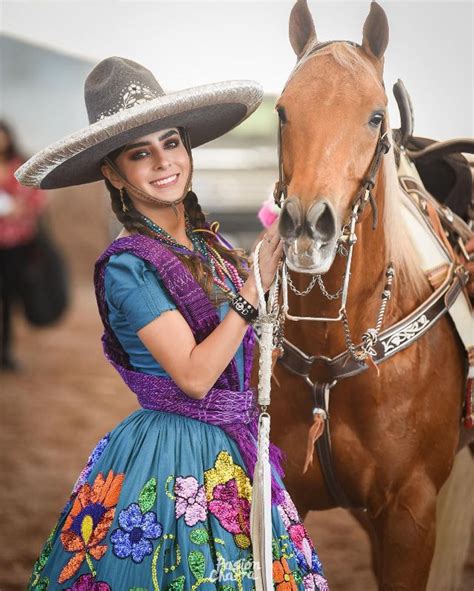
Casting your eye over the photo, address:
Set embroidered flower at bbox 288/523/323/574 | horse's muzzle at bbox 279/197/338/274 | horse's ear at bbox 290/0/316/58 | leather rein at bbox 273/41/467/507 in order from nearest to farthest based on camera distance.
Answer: horse's muzzle at bbox 279/197/338/274 → embroidered flower at bbox 288/523/323/574 → horse's ear at bbox 290/0/316/58 → leather rein at bbox 273/41/467/507

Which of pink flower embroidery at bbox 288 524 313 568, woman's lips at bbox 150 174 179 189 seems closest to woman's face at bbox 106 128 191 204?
woman's lips at bbox 150 174 179 189

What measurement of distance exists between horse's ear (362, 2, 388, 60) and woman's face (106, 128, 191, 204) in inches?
20.3

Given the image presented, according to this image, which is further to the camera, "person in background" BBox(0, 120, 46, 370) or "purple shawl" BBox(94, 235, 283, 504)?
"person in background" BBox(0, 120, 46, 370)

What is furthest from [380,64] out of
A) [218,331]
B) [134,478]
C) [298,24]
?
[134,478]

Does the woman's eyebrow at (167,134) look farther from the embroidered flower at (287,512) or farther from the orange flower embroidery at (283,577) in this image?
the orange flower embroidery at (283,577)

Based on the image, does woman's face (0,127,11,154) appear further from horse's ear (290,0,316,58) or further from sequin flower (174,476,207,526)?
sequin flower (174,476,207,526)

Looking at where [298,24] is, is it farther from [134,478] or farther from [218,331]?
[134,478]

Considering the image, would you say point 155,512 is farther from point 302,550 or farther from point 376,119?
point 376,119

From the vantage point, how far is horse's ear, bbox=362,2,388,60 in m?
1.96

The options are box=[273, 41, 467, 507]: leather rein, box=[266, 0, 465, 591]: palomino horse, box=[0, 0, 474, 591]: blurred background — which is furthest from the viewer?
box=[0, 0, 474, 591]: blurred background

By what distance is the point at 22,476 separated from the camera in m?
5.13

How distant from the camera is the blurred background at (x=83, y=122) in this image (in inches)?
136

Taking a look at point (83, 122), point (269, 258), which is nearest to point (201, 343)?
point (269, 258)

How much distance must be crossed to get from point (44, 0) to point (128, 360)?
186 inches
